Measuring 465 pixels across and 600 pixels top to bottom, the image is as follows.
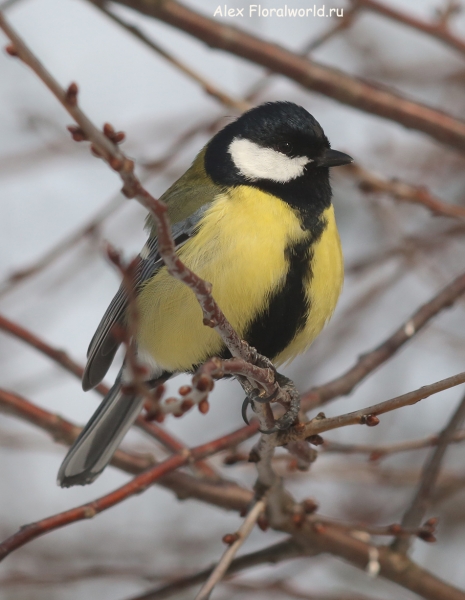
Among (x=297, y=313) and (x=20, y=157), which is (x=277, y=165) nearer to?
(x=297, y=313)

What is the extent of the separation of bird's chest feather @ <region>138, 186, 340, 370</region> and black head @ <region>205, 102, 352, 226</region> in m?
0.10

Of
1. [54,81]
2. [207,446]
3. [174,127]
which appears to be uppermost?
[174,127]

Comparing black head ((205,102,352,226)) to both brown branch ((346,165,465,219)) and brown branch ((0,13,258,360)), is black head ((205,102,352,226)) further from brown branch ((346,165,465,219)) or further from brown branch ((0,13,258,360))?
brown branch ((0,13,258,360))

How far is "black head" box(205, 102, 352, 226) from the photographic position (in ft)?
8.07

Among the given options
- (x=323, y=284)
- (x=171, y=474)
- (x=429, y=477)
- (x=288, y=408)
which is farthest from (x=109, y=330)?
(x=429, y=477)

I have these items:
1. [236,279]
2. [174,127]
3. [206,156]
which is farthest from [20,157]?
[236,279]

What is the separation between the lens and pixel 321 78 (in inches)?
108

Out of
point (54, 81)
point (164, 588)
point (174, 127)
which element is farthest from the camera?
point (174, 127)

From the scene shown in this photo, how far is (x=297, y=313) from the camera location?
2.39m

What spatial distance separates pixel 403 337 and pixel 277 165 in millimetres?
Result: 743

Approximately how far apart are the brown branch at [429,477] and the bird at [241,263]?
1.86 feet

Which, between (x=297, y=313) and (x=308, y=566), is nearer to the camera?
(x=297, y=313)

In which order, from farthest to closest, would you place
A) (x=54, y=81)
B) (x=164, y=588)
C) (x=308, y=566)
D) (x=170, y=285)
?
(x=308, y=566) → (x=170, y=285) → (x=164, y=588) → (x=54, y=81)

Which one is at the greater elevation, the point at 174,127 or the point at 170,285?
the point at 174,127
